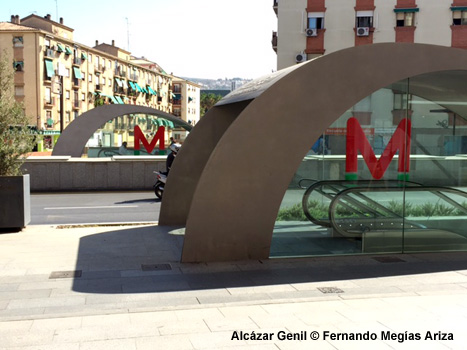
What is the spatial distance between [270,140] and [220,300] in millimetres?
2863

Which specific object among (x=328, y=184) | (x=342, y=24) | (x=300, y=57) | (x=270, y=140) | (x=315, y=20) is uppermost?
(x=315, y=20)

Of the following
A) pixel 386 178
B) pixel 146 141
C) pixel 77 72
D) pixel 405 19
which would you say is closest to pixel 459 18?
pixel 405 19

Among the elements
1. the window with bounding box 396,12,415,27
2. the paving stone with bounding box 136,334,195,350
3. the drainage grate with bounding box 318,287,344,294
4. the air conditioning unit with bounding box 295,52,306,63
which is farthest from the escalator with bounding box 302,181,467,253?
the window with bounding box 396,12,415,27

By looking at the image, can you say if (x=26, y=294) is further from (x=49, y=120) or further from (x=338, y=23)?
(x=49, y=120)

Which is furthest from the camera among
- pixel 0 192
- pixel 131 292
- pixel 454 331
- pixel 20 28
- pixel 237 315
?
pixel 20 28

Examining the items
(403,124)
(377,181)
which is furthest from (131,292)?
(403,124)

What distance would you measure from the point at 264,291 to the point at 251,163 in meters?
2.21

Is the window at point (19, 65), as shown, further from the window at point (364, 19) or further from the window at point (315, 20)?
the window at point (364, 19)

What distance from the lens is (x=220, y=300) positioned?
7109mm

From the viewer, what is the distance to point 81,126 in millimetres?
26062

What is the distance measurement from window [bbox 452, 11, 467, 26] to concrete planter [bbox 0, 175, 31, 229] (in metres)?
35.5

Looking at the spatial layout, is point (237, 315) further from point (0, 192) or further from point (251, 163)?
point (0, 192)

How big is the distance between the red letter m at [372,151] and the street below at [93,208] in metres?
5.91

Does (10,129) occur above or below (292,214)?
above
